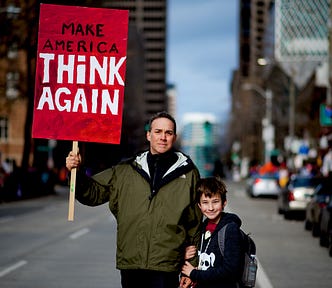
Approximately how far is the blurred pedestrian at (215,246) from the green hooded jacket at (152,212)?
11 cm

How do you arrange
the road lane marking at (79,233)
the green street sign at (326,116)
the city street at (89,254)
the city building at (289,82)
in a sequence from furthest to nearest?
the city building at (289,82), the green street sign at (326,116), the road lane marking at (79,233), the city street at (89,254)

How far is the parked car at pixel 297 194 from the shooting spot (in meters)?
28.4

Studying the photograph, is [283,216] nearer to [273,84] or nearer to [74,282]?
[74,282]

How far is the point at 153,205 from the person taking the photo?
19.7ft

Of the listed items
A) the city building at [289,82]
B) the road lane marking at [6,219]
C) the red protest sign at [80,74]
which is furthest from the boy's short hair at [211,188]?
the city building at [289,82]

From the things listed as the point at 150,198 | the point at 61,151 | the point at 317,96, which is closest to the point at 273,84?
the point at 317,96

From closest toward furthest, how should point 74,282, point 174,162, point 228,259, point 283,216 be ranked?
point 228,259
point 174,162
point 74,282
point 283,216

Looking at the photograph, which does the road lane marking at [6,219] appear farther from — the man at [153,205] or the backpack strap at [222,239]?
the backpack strap at [222,239]

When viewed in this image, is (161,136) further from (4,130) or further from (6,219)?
(4,130)

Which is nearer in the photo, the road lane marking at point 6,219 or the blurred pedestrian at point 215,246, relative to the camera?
the blurred pedestrian at point 215,246

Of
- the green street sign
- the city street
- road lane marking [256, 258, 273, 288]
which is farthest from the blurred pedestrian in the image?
the green street sign

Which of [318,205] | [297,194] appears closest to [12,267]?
[318,205]

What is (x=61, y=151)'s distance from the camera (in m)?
81.7

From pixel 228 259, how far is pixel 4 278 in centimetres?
742
